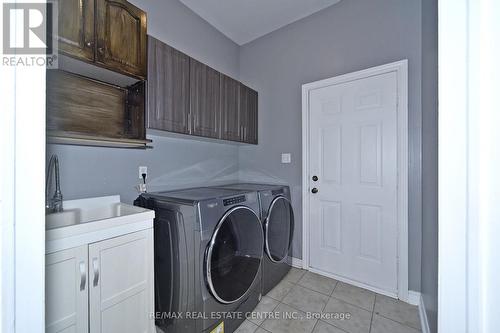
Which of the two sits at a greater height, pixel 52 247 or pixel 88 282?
pixel 52 247

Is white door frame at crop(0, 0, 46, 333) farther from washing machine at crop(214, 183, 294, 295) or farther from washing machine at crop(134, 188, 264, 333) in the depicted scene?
washing machine at crop(214, 183, 294, 295)

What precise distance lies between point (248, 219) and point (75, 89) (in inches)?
62.0

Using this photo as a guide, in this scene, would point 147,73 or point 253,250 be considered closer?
point 147,73

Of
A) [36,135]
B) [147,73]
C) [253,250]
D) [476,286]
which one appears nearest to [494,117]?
[476,286]

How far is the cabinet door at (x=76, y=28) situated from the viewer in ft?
3.69

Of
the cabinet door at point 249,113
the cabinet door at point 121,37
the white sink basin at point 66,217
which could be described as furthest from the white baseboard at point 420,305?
the cabinet door at point 121,37

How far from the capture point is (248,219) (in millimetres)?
1690

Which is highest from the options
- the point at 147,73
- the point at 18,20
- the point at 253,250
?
the point at 147,73

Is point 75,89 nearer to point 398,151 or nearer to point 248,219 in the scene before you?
point 248,219

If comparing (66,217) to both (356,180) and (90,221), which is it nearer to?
(90,221)

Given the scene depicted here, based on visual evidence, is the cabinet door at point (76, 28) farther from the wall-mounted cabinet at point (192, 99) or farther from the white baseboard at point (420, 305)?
the white baseboard at point (420, 305)

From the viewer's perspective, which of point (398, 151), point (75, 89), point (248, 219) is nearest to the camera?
point (75, 89)

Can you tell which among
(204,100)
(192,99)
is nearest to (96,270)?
(192,99)

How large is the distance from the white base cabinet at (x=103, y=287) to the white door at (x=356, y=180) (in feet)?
5.59
